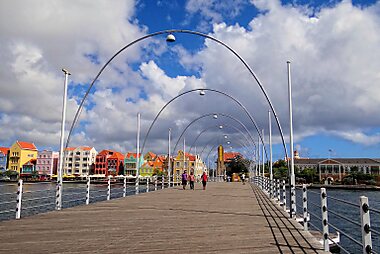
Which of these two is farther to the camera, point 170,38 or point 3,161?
point 3,161

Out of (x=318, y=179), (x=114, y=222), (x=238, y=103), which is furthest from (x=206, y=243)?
(x=318, y=179)

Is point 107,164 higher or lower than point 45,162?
lower

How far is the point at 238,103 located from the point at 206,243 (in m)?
Result: 19.9

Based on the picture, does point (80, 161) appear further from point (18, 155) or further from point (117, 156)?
point (18, 155)

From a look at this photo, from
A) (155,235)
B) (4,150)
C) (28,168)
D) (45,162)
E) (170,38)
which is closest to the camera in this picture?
(155,235)

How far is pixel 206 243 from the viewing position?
5953 millimetres

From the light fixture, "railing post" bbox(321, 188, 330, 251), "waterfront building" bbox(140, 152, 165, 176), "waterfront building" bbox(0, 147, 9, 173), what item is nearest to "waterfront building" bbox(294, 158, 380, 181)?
"waterfront building" bbox(140, 152, 165, 176)

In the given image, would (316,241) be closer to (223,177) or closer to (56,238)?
(56,238)

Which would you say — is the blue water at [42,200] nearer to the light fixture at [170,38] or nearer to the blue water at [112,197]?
the blue water at [112,197]

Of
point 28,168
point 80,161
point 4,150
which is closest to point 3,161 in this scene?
point 4,150

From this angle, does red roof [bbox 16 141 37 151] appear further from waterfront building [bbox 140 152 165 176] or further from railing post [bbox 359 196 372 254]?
railing post [bbox 359 196 372 254]

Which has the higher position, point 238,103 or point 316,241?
point 238,103

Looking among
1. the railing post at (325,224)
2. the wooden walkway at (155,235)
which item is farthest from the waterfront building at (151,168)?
the railing post at (325,224)

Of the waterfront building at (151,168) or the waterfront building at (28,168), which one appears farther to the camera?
the waterfront building at (28,168)
